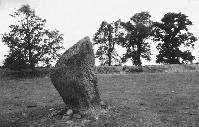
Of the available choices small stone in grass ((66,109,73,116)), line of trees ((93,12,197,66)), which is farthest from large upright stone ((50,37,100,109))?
line of trees ((93,12,197,66))

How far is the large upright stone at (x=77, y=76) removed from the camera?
651 inches

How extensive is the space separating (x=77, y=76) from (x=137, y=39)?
5310 centimetres

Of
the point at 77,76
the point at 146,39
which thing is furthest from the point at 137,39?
the point at 77,76

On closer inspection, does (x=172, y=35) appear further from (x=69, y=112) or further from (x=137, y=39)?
(x=69, y=112)

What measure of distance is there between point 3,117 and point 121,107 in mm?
6312

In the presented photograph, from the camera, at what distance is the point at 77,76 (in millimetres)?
16547

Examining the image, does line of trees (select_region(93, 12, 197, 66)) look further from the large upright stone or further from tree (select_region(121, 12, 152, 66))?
the large upright stone

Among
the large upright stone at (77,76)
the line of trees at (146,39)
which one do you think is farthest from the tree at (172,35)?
the large upright stone at (77,76)

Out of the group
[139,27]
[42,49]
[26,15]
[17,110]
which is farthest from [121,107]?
[139,27]

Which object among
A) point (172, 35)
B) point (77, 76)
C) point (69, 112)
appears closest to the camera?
point (77, 76)

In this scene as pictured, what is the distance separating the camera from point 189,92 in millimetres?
24578

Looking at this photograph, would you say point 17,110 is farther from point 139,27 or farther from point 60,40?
point 139,27

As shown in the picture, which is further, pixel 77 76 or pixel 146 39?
pixel 146 39

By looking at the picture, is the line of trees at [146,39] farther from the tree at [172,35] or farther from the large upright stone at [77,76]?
the large upright stone at [77,76]
